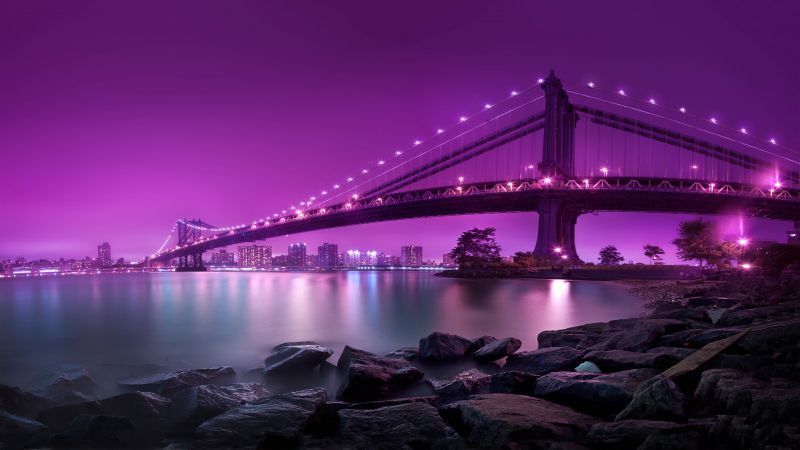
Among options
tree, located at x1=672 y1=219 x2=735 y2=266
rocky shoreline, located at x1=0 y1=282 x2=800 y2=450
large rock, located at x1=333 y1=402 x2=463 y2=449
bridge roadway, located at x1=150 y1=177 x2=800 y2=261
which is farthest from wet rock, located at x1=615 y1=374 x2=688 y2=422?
bridge roadway, located at x1=150 y1=177 x2=800 y2=261

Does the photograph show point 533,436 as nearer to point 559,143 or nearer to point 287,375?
point 287,375

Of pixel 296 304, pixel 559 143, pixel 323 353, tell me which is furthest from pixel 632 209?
pixel 323 353

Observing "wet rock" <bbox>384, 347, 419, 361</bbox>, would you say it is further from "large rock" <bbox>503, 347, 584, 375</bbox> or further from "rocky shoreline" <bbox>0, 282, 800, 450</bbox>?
"large rock" <bbox>503, 347, 584, 375</bbox>

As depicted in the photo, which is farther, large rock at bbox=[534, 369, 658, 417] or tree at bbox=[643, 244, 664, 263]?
tree at bbox=[643, 244, 664, 263]

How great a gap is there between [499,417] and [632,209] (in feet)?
175

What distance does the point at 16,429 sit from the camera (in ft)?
14.7

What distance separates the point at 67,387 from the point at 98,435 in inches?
92.3

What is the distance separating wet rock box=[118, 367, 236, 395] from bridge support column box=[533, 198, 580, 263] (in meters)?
41.8

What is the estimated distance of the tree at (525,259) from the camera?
44250mm

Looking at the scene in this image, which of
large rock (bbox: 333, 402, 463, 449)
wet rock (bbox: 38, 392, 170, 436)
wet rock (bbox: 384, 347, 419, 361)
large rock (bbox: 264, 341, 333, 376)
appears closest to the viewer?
large rock (bbox: 333, 402, 463, 449)

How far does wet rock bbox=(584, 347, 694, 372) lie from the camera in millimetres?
5160

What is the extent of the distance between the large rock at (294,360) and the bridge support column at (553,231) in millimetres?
40644

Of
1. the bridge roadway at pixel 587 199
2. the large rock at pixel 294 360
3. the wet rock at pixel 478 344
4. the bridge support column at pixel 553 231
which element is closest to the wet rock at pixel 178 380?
the large rock at pixel 294 360

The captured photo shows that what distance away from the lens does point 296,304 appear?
21094 mm
